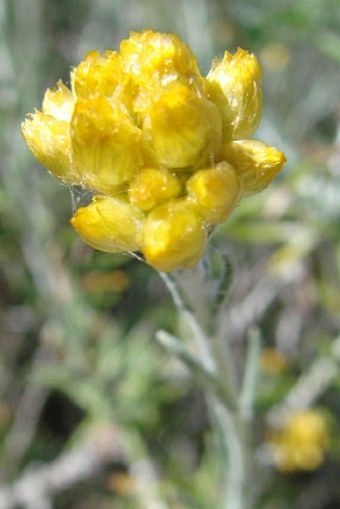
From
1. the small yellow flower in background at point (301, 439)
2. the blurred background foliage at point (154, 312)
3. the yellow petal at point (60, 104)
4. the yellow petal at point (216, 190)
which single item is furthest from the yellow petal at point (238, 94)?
the small yellow flower in background at point (301, 439)

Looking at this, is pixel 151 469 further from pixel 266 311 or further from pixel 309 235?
pixel 309 235

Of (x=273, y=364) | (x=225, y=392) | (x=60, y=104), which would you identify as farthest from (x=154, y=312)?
(x=60, y=104)

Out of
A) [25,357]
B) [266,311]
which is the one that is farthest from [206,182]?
[25,357]

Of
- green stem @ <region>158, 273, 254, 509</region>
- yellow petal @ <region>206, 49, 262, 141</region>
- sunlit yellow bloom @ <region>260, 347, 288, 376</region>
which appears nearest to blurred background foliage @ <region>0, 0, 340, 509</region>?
sunlit yellow bloom @ <region>260, 347, 288, 376</region>

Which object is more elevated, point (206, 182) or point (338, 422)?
point (206, 182)

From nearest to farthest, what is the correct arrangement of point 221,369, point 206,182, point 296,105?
point 206,182 → point 221,369 → point 296,105

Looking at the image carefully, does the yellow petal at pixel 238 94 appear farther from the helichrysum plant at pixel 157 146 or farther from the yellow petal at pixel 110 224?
the yellow petal at pixel 110 224

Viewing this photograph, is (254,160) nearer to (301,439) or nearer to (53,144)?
(53,144)

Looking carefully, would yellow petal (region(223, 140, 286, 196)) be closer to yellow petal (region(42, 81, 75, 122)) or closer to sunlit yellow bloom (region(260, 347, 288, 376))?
yellow petal (region(42, 81, 75, 122))

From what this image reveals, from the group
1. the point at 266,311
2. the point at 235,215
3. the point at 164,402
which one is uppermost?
the point at 235,215
